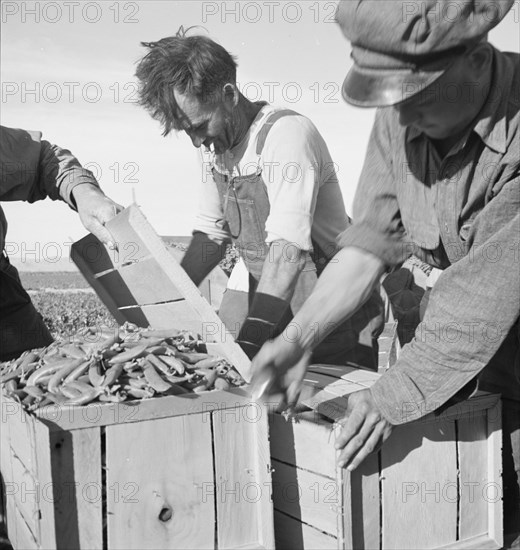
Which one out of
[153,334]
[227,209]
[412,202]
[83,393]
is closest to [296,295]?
[227,209]

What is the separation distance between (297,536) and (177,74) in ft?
7.01

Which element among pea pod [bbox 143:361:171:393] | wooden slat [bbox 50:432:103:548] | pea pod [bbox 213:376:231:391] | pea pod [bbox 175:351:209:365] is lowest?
wooden slat [bbox 50:432:103:548]

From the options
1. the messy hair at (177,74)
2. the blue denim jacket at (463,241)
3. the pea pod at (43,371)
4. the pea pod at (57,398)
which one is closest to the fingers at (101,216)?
the messy hair at (177,74)

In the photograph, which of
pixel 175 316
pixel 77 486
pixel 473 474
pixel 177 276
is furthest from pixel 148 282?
pixel 473 474

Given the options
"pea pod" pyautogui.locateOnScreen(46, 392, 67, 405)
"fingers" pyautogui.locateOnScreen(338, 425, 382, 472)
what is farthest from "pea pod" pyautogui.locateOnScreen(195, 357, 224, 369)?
"fingers" pyautogui.locateOnScreen(338, 425, 382, 472)

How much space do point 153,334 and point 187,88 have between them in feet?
4.39

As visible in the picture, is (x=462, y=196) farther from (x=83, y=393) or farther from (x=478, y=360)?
(x=83, y=393)

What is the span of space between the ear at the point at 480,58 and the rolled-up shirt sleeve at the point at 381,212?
0.43 m

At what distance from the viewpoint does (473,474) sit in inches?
100

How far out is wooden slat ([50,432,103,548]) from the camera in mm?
2182

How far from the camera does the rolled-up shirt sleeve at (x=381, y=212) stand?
249 centimetres

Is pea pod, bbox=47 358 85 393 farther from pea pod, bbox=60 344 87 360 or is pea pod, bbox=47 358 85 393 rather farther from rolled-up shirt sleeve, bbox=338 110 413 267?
rolled-up shirt sleeve, bbox=338 110 413 267

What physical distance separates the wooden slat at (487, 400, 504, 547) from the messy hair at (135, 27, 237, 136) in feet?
6.37

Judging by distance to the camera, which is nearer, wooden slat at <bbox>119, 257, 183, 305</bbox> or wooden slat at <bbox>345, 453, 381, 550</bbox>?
wooden slat at <bbox>345, 453, 381, 550</bbox>
